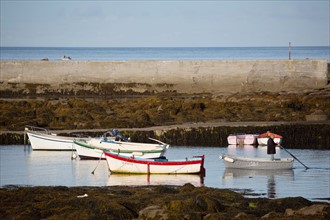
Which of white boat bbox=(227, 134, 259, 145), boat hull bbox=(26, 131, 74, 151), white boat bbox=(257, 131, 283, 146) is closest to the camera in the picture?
white boat bbox=(257, 131, 283, 146)

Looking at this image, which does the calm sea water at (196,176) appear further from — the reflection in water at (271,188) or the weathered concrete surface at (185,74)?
the weathered concrete surface at (185,74)

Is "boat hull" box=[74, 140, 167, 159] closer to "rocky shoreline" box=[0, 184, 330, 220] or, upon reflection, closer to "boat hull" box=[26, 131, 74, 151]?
"boat hull" box=[26, 131, 74, 151]

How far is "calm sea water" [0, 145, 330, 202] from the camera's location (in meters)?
25.5

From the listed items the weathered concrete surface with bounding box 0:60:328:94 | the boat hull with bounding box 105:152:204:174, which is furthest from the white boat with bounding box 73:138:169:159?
the weathered concrete surface with bounding box 0:60:328:94

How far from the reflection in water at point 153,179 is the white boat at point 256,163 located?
1769 mm

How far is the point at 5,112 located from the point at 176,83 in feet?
56.3

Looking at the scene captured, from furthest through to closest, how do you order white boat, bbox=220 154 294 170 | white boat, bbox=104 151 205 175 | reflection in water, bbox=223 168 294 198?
white boat, bbox=220 154 294 170
white boat, bbox=104 151 205 175
reflection in water, bbox=223 168 294 198

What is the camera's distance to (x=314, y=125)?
130ft

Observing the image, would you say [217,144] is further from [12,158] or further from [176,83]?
[176,83]

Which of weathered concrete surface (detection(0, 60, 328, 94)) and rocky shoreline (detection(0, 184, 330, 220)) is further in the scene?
weathered concrete surface (detection(0, 60, 328, 94))

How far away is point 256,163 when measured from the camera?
29.8 meters

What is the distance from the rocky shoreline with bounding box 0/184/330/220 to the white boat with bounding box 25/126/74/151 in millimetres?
13199

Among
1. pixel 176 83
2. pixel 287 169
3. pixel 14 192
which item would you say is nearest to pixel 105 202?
pixel 14 192

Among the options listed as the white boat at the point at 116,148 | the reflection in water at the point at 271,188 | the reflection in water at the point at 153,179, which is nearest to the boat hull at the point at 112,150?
the white boat at the point at 116,148
